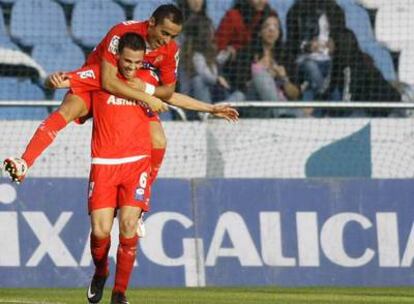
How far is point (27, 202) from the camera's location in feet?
49.4

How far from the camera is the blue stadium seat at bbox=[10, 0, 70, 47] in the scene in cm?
1900

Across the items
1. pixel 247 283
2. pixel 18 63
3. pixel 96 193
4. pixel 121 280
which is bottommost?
pixel 121 280

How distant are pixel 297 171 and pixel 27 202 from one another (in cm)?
437

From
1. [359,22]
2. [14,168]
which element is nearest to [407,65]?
[359,22]

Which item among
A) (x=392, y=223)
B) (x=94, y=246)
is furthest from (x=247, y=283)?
(x=94, y=246)

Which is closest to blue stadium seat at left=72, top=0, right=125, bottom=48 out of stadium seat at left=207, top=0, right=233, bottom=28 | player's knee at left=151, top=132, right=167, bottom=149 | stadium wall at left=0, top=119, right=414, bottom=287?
stadium seat at left=207, top=0, right=233, bottom=28

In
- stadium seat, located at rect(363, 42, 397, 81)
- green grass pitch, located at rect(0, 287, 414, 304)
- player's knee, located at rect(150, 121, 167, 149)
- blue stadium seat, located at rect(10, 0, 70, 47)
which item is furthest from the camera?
stadium seat, located at rect(363, 42, 397, 81)

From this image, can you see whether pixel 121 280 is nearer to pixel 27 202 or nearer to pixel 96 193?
pixel 96 193

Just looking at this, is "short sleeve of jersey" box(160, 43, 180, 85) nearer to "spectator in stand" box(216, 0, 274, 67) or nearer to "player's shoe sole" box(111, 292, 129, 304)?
"player's shoe sole" box(111, 292, 129, 304)

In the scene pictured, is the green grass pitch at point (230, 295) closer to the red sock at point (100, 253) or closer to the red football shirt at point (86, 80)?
the red sock at point (100, 253)

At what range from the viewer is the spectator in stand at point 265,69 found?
19016 millimetres

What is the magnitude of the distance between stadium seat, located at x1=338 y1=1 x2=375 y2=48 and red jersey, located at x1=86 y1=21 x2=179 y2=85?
29.2 ft

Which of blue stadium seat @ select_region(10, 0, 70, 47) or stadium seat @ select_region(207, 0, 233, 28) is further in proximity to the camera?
stadium seat @ select_region(207, 0, 233, 28)

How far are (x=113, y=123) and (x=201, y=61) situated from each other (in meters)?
8.26
